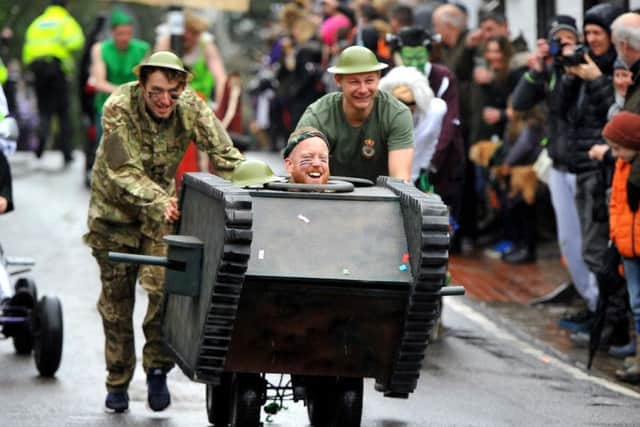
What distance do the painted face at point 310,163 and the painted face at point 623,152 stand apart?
123 inches

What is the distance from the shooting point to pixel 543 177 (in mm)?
15211

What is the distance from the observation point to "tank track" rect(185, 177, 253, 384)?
7.86m

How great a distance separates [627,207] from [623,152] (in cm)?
35

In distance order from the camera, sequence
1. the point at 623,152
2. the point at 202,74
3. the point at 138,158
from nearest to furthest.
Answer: the point at 138,158 < the point at 623,152 < the point at 202,74

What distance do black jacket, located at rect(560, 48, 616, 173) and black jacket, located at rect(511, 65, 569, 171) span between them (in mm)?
164

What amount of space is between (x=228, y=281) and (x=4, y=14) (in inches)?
1030

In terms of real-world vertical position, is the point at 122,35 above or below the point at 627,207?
above

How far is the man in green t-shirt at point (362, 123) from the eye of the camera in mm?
10016

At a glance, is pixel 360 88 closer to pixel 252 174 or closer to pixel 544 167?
pixel 252 174

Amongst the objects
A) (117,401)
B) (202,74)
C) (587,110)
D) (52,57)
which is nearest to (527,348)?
(587,110)

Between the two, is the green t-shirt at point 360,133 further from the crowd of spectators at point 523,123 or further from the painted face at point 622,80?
the painted face at point 622,80

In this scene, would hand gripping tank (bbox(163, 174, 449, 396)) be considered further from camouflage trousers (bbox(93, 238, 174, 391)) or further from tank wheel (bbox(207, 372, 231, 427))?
camouflage trousers (bbox(93, 238, 174, 391))

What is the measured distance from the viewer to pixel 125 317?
10.2 metres

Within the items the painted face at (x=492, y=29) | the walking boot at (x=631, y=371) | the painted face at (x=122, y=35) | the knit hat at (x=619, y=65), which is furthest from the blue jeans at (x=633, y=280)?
the painted face at (x=122, y=35)
